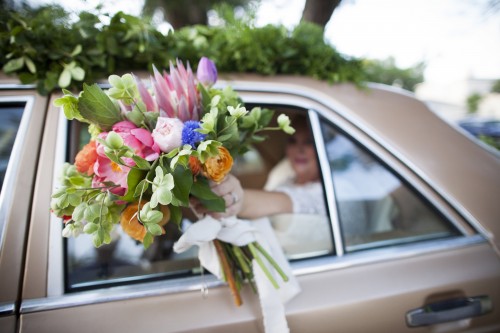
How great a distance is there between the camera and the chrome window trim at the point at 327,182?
4.86 ft

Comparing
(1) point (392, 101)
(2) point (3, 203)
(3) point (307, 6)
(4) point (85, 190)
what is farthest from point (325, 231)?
(3) point (307, 6)

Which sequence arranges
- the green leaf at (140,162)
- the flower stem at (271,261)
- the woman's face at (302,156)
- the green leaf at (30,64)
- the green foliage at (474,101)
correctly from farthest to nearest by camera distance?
the green foliage at (474,101), the woman's face at (302,156), the green leaf at (30,64), the flower stem at (271,261), the green leaf at (140,162)

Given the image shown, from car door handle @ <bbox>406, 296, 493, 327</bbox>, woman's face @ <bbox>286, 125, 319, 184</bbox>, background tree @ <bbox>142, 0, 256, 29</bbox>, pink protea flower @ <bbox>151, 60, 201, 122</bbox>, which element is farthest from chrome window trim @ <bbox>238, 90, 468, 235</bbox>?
background tree @ <bbox>142, 0, 256, 29</bbox>

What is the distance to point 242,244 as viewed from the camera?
1233mm

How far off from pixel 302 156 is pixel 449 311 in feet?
4.36

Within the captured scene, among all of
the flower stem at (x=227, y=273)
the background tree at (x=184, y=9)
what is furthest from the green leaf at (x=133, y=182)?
the background tree at (x=184, y=9)

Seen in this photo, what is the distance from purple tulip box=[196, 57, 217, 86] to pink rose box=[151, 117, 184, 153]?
28cm

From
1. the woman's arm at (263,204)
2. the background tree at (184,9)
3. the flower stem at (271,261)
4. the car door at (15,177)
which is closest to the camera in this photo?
the car door at (15,177)

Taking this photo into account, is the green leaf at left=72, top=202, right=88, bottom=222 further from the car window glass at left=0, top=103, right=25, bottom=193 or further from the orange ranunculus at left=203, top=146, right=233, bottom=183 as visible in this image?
the car window glass at left=0, top=103, right=25, bottom=193

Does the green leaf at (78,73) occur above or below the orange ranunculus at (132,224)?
above

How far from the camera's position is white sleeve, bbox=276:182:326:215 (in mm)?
1817

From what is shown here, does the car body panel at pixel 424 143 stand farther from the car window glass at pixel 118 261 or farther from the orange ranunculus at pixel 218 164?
the car window glass at pixel 118 261

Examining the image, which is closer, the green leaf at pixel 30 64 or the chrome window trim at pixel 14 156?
the chrome window trim at pixel 14 156

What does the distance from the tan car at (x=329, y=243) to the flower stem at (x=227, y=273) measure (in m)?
0.06
